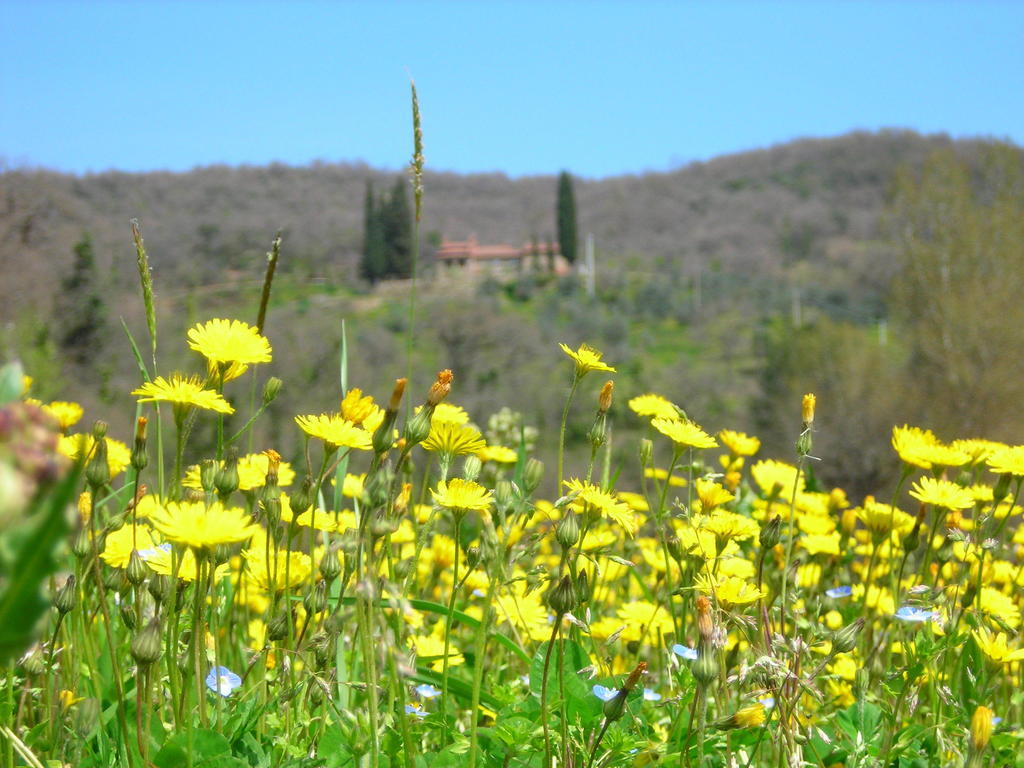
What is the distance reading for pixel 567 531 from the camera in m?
1.13

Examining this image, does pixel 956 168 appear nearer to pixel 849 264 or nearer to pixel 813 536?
pixel 813 536

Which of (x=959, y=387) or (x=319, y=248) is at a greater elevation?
(x=319, y=248)

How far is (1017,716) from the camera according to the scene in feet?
6.07

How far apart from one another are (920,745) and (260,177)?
81373mm

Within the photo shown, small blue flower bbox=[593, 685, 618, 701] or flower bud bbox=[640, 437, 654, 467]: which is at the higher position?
flower bud bbox=[640, 437, 654, 467]

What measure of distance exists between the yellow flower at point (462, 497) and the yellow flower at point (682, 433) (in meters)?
0.43

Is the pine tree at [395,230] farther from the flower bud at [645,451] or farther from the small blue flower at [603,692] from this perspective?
the small blue flower at [603,692]

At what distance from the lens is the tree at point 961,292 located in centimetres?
2642

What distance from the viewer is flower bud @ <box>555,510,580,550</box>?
112 cm

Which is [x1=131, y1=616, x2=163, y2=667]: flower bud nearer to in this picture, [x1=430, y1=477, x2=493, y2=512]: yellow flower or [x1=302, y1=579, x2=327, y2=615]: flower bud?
[x1=302, y1=579, x2=327, y2=615]: flower bud

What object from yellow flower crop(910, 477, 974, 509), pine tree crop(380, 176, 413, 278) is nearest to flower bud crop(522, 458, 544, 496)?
yellow flower crop(910, 477, 974, 509)

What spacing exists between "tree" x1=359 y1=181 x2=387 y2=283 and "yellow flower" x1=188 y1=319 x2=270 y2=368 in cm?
5914

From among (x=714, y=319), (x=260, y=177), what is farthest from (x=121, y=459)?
(x=260, y=177)

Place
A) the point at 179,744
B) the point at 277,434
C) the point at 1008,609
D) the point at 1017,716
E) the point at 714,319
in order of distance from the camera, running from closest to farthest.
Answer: the point at 179,744
the point at 1008,609
the point at 1017,716
the point at 277,434
the point at 714,319
